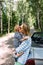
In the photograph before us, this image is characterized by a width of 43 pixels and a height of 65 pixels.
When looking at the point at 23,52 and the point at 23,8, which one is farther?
the point at 23,8

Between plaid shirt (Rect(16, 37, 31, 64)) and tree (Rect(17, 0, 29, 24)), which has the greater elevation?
plaid shirt (Rect(16, 37, 31, 64))

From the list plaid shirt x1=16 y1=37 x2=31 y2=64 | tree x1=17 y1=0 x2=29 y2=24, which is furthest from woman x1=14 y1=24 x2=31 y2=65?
tree x1=17 y1=0 x2=29 y2=24

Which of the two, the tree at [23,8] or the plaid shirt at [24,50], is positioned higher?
the plaid shirt at [24,50]

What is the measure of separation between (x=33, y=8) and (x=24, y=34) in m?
33.7

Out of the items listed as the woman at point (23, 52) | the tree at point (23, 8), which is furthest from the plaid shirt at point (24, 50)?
the tree at point (23, 8)

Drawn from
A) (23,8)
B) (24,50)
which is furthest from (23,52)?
(23,8)

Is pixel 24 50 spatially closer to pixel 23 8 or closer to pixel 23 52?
pixel 23 52

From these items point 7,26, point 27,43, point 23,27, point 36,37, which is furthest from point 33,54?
point 7,26

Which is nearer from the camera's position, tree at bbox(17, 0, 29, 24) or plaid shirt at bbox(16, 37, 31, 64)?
plaid shirt at bbox(16, 37, 31, 64)

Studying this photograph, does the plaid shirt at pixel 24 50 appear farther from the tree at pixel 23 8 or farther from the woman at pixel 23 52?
the tree at pixel 23 8

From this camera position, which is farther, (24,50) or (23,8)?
(23,8)

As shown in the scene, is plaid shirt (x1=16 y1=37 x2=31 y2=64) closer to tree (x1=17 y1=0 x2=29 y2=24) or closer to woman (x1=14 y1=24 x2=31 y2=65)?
woman (x1=14 y1=24 x2=31 y2=65)

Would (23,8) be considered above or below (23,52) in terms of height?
below

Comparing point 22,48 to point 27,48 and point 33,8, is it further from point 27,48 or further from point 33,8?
point 33,8
